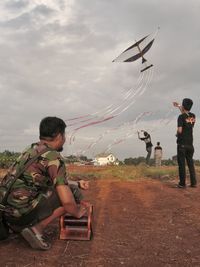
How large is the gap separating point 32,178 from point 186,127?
19.9ft

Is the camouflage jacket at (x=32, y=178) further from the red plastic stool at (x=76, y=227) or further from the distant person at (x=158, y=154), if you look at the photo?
the distant person at (x=158, y=154)

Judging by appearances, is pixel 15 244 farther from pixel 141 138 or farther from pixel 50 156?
pixel 141 138

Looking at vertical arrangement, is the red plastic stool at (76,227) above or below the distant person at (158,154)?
below

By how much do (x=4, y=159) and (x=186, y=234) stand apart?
501 inches

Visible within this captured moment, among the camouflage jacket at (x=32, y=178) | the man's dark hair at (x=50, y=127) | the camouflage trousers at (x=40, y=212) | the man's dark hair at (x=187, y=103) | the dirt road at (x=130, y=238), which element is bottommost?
the dirt road at (x=130, y=238)

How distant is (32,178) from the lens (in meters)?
5.89

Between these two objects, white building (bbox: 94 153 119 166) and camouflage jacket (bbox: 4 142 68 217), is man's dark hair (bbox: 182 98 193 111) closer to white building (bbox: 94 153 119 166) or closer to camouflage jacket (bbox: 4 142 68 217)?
camouflage jacket (bbox: 4 142 68 217)

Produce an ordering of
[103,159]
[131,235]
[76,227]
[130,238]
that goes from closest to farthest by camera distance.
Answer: [76,227]
[130,238]
[131,235]
[103,159]

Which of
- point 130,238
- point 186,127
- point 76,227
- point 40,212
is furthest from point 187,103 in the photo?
point 40,212

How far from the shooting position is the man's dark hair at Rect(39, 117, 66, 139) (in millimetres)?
6016

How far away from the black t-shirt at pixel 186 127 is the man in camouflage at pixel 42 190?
555cm

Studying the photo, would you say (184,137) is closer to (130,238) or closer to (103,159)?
(130,238)

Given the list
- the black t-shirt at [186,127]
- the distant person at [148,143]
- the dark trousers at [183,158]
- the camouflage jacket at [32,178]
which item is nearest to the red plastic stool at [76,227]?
the camouflage jacket at [32,178]

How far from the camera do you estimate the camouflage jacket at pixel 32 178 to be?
5.84 metres
